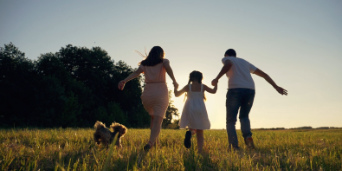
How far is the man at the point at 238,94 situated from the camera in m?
7.02

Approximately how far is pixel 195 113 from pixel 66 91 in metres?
27.7

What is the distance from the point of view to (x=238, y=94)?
276 inches

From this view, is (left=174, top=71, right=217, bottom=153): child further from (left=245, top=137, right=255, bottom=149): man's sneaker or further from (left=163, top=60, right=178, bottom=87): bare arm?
(left=245, top=137, right=255, bottom=149): man's sneaker

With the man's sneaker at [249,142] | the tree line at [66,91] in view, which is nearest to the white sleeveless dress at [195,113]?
the man's sneaker at [249,142]

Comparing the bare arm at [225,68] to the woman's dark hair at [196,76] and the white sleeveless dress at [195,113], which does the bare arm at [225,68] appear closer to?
the woman's dark hair at [196,76]

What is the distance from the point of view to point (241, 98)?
7.10m

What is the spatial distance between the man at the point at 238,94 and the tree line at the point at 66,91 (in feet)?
79.3

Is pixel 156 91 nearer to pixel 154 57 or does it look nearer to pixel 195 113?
pixel 154 57

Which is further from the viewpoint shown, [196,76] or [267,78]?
[267,78]

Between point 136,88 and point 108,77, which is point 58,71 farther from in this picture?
point 136,88

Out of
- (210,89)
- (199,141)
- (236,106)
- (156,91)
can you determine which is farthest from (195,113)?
(236,106)

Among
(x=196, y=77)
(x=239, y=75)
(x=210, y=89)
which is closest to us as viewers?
(x=196, y=77)

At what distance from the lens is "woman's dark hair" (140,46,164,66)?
21.4 feet

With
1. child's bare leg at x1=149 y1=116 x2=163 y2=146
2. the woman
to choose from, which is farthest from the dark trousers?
child's bare leg at x1=149 y1=116 x2=163 y2=146
